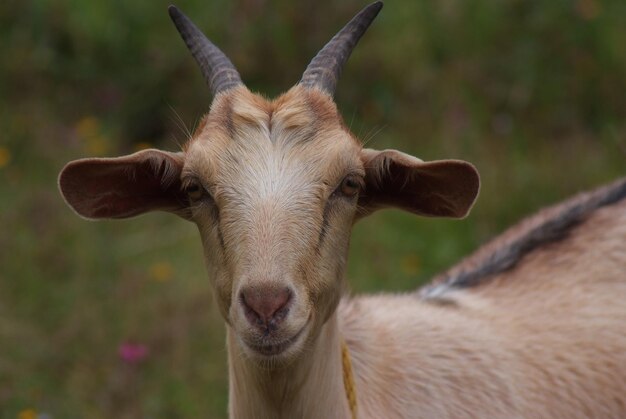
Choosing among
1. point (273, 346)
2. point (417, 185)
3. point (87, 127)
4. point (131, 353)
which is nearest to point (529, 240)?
point (417, 185)

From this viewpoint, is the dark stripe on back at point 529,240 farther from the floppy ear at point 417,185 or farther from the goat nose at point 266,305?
the goat nose at point 266,305

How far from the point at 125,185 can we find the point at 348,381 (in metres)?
1.07

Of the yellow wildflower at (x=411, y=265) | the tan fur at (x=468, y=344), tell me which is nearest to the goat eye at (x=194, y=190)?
the tan fur at (x=468, y=344)

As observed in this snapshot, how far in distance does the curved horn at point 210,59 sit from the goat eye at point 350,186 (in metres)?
0.57

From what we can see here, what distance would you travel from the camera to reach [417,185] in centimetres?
412

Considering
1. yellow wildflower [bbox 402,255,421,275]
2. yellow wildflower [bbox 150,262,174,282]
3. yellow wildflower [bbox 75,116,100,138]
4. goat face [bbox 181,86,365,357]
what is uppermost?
yellow wildflower [bbox 75,116,100,138]

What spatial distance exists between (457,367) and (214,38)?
5072mm

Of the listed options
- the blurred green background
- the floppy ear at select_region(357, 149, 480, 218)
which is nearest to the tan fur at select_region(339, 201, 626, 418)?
the floppy ear at select_region(357, 149, 480, 218)

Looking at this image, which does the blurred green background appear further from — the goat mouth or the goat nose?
the goat nose

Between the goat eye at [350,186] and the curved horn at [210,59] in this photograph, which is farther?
the curved horn at [210,59]

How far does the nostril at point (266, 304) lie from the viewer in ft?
11.4

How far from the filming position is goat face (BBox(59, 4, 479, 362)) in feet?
11.8

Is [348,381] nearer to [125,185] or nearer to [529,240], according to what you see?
[125,185]

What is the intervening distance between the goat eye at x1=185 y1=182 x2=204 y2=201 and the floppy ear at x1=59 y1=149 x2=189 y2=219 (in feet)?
0.33
